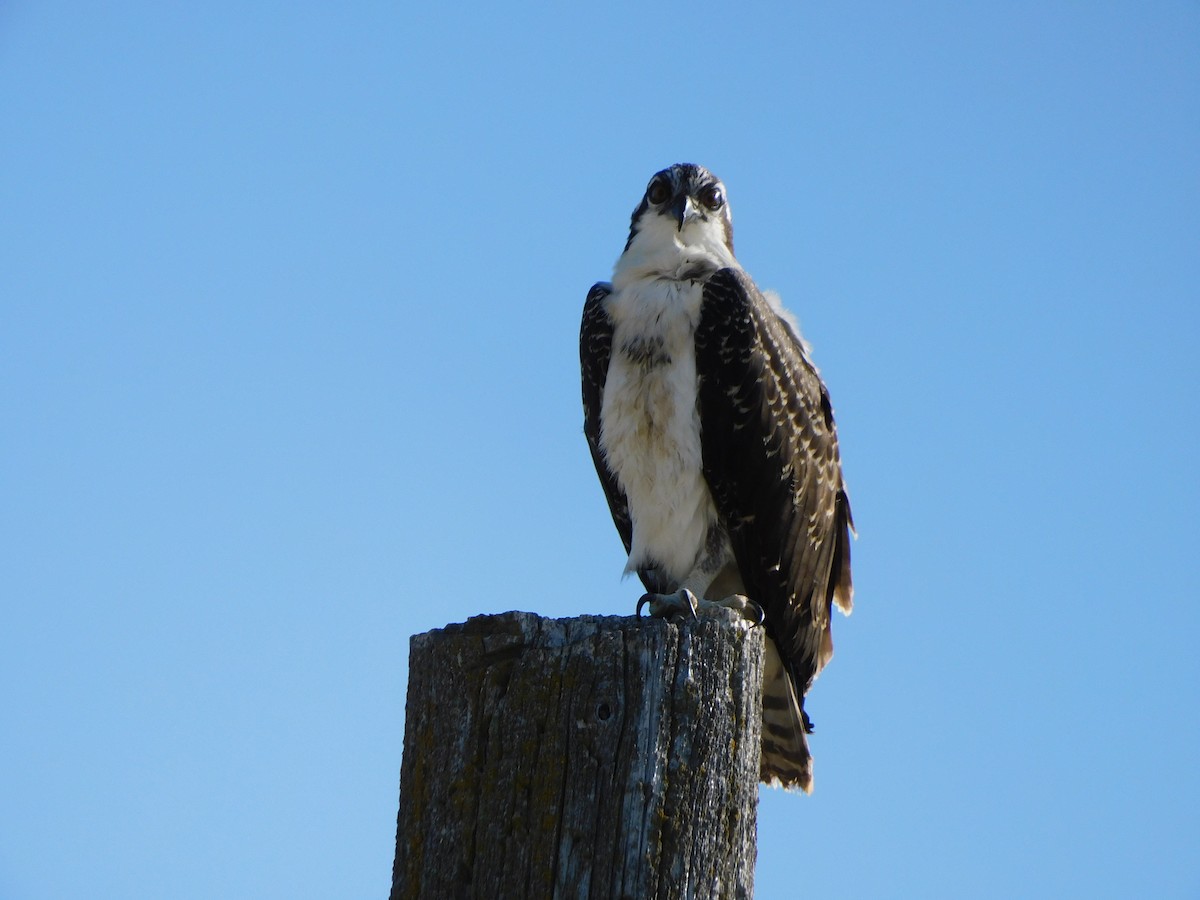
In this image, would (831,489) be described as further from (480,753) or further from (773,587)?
(480,753)

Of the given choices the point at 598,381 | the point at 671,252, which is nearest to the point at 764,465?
the point at 598,381

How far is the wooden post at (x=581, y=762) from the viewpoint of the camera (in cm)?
292

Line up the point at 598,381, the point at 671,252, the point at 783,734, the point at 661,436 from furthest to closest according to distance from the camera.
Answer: the point at 671,252
the point at 598,381
the point at 661,436
the point at 783,734

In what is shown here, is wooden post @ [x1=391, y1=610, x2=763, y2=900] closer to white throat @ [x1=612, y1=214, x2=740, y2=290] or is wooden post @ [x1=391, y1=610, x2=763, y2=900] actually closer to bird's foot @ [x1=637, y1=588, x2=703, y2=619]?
bird's foot @ [x1=637, y1=588, x2=703, y2=619]

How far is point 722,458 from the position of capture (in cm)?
Answer: 576

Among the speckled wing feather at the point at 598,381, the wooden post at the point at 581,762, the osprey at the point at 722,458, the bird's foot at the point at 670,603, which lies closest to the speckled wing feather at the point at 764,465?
the osprey at the point at 722,458

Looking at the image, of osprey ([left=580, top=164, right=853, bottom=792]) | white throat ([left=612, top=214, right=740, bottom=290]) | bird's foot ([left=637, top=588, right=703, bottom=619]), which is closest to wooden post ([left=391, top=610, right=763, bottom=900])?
bird's foot ([left=637, top=588, right=703, bottom=619])

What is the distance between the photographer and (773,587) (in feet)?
19.1

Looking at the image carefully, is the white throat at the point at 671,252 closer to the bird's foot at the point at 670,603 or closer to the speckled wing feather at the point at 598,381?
the speckled wing feather at the point at 598,381

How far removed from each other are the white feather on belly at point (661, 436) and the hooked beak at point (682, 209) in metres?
0.65

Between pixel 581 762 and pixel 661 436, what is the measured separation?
2.84 m

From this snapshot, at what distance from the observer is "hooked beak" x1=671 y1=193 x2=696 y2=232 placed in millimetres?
6456

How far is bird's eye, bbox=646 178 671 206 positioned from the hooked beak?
89mm

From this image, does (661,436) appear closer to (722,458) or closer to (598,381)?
(722,458)
